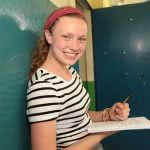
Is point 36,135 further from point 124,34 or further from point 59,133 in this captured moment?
point 124,34

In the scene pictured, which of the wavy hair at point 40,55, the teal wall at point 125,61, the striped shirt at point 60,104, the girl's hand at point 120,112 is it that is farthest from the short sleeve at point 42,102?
the teal wall at point 125,61

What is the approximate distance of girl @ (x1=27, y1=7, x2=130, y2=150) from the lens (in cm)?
74

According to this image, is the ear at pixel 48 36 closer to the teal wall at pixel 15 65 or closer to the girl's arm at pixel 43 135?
the teal wall at pixel 15 65

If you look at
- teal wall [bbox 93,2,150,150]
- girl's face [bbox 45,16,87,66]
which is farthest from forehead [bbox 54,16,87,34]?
teal wall [bbox 93,2,150,150]

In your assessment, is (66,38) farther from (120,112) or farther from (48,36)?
(120,112)

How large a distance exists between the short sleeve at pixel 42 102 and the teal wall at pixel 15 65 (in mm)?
51

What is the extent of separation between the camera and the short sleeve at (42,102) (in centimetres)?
73

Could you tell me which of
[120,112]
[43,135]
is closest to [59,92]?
[43,135]

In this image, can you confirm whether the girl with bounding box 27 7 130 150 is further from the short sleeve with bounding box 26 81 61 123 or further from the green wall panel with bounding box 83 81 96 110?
the green wall panel with bounding box 83 81 96 110

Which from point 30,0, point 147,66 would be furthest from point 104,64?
point 30,0

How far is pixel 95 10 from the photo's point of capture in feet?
8.02

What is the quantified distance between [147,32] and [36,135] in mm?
1842

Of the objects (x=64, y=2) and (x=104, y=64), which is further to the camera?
(x=104, y=64)

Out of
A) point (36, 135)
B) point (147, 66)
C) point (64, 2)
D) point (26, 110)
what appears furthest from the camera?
point (147, 66)
